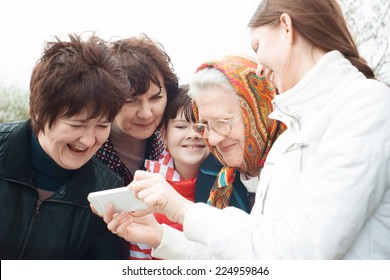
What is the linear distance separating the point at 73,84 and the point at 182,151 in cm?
80

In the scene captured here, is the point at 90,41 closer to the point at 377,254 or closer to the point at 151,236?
the point at 151,236

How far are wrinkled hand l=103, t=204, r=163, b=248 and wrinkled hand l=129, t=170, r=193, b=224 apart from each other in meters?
0.42

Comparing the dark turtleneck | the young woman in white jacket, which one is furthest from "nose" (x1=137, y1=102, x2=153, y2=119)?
the young woman in white jacket

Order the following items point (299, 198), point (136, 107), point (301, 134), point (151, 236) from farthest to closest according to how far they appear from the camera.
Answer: point (136, 107) < point (151, 236) < point (301, 134) < point (299, 198)

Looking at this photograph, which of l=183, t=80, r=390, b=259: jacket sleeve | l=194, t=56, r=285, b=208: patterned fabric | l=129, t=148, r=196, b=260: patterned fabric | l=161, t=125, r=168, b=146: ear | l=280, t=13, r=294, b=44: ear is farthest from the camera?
l=161, t=125, r=168, b=146: ear

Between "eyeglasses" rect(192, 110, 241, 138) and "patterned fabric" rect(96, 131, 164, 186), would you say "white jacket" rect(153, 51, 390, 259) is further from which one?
"patterned fabric" rect(96, 131, 164, 186)

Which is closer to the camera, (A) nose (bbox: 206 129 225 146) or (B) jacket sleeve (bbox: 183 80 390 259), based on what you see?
(B) jacket sleeve (bbox: 183 80 390 259)

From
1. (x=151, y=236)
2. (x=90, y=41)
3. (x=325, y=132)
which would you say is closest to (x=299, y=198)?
(x=325, y=132)

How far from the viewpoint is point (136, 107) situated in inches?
116

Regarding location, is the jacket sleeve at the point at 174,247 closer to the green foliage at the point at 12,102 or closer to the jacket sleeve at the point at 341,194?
the jacket sleeve at the point at 341,194

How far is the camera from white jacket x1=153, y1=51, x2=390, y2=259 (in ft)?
4.56

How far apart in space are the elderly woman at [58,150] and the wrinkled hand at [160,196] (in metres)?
0.76

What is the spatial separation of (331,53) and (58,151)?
56.1 inches

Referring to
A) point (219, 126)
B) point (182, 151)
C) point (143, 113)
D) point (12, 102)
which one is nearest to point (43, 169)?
point (143, 113)
